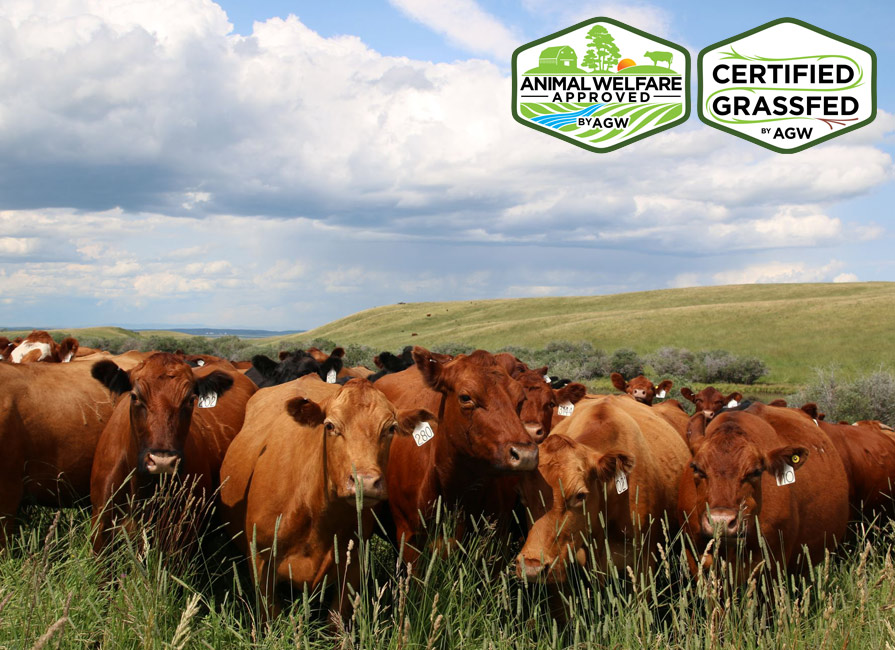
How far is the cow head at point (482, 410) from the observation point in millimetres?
5318

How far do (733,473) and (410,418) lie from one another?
259 cm

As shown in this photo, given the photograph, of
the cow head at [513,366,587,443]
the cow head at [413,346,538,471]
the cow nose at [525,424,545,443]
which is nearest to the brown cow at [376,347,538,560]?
the cow head at [413,346,538,471]

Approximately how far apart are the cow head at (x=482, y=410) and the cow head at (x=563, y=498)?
0.28 metres

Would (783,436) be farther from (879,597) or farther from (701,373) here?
(701,373)

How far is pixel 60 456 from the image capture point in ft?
22.4

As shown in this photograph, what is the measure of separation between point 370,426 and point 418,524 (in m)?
1.78

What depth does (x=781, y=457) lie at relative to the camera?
577 centimetres

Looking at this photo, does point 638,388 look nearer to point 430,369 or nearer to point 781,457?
point 781,457

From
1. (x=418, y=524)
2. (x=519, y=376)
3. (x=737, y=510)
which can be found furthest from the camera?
(x=519, y=376)

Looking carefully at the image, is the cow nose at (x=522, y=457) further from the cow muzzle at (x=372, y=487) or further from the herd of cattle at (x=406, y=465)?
the cow muzzle at (x=372, y=487)

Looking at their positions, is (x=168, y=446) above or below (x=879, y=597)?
above

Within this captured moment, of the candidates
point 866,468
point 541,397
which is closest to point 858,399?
point 866,468

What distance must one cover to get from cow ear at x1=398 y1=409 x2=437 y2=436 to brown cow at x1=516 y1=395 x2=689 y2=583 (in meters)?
0.94

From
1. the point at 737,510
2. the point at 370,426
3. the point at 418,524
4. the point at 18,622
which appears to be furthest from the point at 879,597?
the point at 18,622
